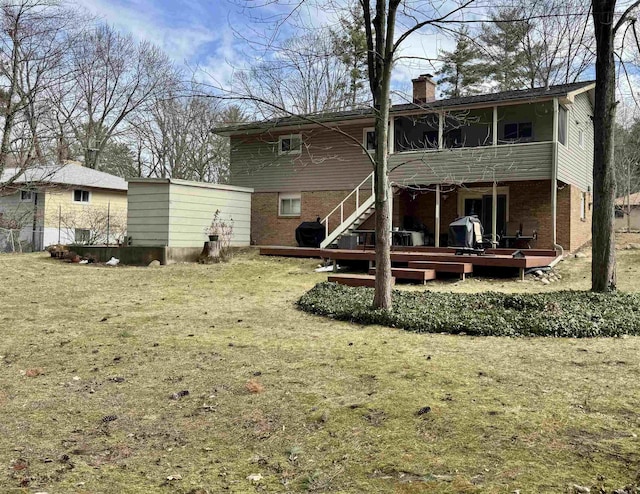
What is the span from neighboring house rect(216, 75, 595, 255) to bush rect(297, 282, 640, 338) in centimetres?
685

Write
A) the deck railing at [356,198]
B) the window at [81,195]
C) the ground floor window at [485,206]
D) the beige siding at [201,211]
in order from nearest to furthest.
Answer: the beige siding at [201,211], the ground floor window at [485,206], the deck railing at [356,198], the window at [81,195]

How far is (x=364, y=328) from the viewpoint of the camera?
700cm

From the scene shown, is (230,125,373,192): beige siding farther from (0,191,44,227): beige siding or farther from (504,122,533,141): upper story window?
(0,191,44,227): beige siding

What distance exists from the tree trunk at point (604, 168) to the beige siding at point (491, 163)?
19.9 ft

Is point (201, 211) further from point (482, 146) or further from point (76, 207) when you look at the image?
point (76, 207)

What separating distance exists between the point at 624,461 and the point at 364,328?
13.8 ft

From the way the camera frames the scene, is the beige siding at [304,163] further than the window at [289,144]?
No

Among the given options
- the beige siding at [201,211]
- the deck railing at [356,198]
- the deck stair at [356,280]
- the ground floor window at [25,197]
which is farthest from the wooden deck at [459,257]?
the ground floor window at [25,197]

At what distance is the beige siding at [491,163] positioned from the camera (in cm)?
1581

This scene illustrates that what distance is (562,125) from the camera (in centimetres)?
1700

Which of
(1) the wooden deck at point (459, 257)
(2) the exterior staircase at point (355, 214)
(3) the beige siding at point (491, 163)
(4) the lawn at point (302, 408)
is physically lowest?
(4) the lawn at point (302, 408)

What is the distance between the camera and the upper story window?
57.5 feet

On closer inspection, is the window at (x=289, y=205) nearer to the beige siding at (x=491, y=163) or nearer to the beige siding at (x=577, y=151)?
the beige siding at (x=491, y=163)

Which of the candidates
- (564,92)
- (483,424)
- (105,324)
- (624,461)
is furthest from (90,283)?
(564,92)
